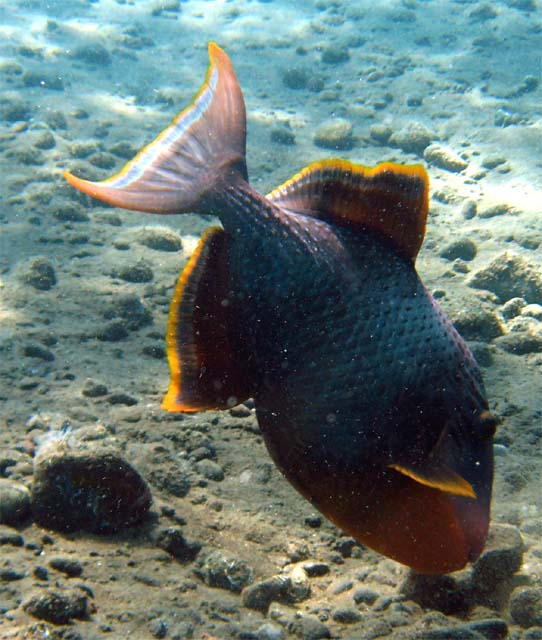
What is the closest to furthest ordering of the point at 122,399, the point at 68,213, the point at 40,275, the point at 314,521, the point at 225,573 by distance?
the point at 225,573, the point at 314,521, the point at 122,399, the point at 40,275, the point at 68,213

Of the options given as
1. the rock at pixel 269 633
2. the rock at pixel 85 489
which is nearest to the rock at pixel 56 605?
the rock at pixel 85 489

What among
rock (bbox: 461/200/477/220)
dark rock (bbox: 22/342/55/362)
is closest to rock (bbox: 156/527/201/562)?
dark rock (bbox: 22/342/55/362)

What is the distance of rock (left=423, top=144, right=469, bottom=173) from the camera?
7520mm

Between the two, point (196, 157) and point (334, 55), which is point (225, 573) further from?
point (334, 55)

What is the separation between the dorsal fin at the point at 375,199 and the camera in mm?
2223

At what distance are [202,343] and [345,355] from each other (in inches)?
22.7

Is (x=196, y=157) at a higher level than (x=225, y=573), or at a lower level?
higher

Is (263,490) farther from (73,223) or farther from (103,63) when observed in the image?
(103,63)

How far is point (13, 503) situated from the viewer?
2.48 metres

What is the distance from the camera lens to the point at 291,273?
6.97 ft

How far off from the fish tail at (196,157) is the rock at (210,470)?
1.50 metres

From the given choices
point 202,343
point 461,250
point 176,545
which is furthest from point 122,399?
point 461,250

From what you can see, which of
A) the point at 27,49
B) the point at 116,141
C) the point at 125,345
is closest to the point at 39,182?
the point at 116,141

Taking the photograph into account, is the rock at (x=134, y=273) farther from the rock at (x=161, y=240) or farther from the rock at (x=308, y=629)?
the rock at (x=308, y=629)
